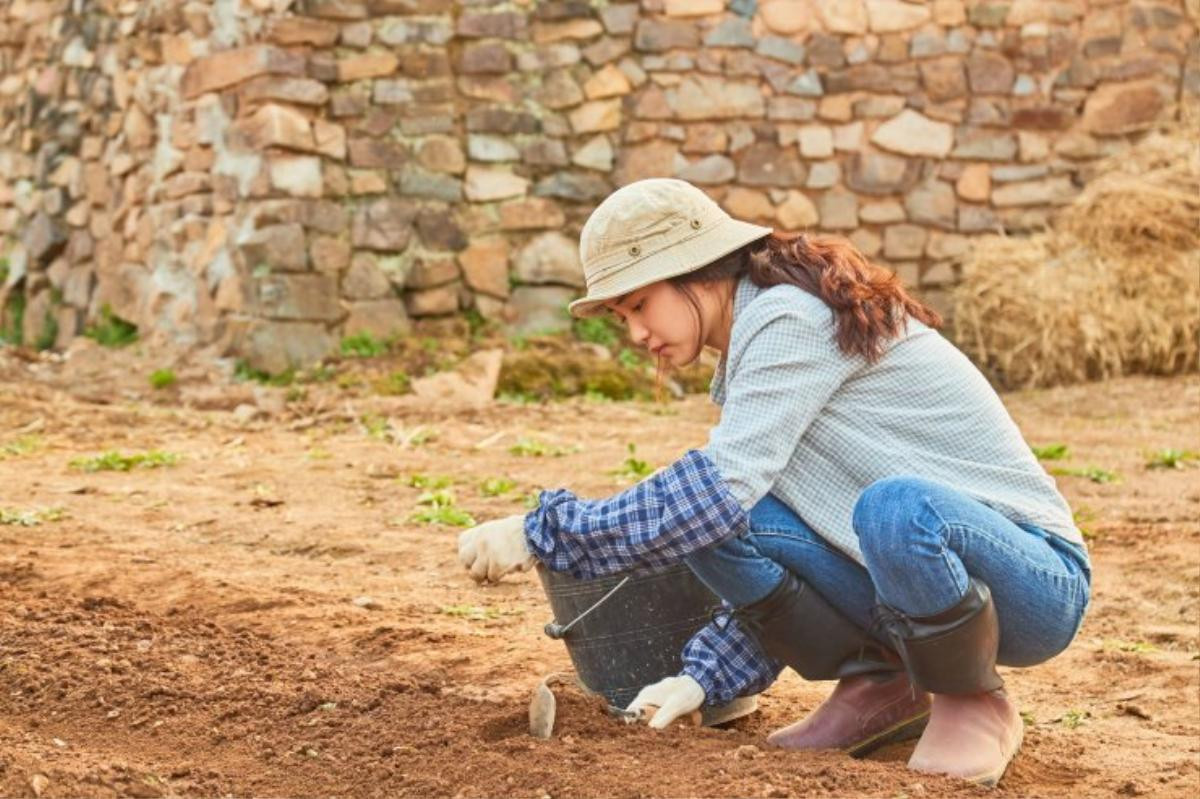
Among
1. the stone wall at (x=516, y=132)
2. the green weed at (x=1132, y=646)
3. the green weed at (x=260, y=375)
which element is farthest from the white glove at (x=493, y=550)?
the stone wall at (x=516, y=132)

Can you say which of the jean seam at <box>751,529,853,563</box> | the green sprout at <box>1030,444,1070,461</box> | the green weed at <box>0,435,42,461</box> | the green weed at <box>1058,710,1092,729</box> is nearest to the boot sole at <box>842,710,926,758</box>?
the jean seam at <box>751,529,853,563</box>

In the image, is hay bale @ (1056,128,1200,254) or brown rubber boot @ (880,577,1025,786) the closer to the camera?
brown rubber boot @ (880,577,1025,786)

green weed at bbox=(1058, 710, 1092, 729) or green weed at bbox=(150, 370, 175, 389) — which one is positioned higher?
green weed at bbox=(1058, 710, 1092, 729)

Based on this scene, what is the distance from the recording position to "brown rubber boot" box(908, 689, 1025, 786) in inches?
124

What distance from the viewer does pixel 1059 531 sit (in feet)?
10.5

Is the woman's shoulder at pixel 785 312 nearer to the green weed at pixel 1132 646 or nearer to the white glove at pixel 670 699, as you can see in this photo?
the white glove at pixel 670 699

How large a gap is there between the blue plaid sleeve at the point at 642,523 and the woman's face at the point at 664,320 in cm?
28

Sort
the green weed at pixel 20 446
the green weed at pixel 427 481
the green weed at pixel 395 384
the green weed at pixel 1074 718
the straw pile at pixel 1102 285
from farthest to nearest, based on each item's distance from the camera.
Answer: the straw pile at pixel 1102 285
the green weed at pixel 395 384
the green weed at pixel 20 446
the green weed at pixel 427 481
the green weed at pixel 1074 718

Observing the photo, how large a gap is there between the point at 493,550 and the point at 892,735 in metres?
0.90

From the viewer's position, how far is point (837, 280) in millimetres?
3127

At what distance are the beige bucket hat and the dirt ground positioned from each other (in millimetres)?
838

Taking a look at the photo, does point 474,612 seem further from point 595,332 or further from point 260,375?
point 595,332

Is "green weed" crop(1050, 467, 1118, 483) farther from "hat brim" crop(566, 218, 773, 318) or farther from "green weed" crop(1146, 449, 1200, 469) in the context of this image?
"hat brim" crop(566, 218, 773, 318)

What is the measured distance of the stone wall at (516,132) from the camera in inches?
358
